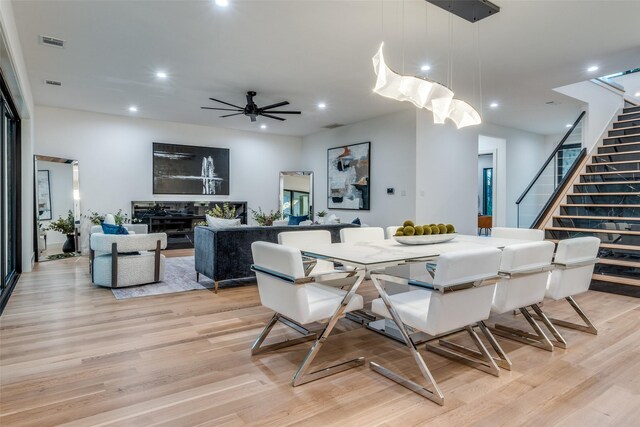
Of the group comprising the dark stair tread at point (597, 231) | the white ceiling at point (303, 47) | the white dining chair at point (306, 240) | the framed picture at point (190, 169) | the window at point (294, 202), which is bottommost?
the dark stair tread at point (597, 231)

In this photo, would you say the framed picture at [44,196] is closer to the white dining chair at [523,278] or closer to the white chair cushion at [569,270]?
the white dining chair at [523,278]

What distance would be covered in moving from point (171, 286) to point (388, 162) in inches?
177

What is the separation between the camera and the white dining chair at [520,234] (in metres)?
3.62

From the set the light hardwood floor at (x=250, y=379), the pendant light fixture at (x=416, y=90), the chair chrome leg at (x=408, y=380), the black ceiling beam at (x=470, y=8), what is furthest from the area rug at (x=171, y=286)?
the black ceiling beam at (x=470, y=8)

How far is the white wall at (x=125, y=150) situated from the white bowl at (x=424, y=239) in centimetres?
655

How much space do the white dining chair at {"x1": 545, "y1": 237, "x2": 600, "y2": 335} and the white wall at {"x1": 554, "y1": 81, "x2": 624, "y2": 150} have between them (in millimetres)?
4274

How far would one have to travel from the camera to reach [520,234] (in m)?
3.73

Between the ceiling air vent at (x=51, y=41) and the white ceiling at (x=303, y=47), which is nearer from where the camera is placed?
the white ceiling at (x=303, y=47)

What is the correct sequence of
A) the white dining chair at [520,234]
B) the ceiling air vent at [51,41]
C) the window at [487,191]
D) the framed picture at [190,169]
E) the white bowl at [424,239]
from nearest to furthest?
the white bowl at [424,239]
the white dining chair at [520,234]
the ceiling air vent at [51,41]
the framed picture at [190,169]
the window at [487,191]

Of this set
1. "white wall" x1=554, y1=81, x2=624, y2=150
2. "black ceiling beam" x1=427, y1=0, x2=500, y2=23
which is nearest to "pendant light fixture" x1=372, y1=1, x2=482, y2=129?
"black ceiling beam" x1=427, y1=0, x2=500, y2=23

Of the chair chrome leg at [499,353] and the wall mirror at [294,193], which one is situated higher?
the wall mirror at [294,193]

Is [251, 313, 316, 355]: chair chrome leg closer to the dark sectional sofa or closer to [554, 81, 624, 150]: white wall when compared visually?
the dark sectional sofa

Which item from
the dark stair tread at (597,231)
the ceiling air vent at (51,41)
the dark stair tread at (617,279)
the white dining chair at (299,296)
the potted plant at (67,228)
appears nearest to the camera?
the white dining chair at (299,296)

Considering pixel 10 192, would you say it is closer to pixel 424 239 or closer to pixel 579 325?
pixel 424 239
